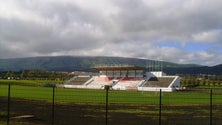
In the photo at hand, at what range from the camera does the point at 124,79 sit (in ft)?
A: 349

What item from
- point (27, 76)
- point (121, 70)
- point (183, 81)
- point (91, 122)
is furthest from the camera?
point (27, 76)

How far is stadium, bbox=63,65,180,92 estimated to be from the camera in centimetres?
9816

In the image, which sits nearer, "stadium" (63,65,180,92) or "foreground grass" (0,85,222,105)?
"foreground grass" (0,85,222,105)

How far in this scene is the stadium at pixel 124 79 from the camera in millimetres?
98156

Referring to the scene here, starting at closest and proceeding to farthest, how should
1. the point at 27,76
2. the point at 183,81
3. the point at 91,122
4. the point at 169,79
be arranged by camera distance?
1. the point at 91,122
2. the point at 169,79
3. the point at 183,81
4. the point at 27,76

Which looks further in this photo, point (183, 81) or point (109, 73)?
point (183, 81)

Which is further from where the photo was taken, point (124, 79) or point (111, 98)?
point (124, 79)

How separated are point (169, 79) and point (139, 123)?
80716 millimetres

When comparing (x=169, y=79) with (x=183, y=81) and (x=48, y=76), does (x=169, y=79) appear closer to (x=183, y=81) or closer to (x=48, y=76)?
(x=183, y=81)

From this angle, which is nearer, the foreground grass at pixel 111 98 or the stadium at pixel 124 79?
the foreground grass at pixel 111 98

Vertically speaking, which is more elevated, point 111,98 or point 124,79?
point 124,79

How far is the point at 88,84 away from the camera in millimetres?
106250

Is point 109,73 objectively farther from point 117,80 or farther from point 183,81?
point 183,81

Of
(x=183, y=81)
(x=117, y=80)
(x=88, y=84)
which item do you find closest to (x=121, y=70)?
(x=117, y=80)
